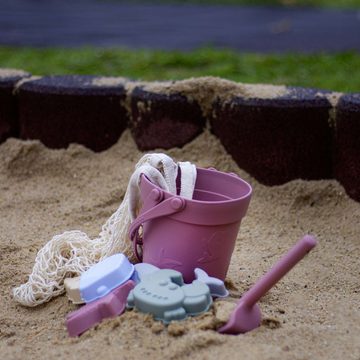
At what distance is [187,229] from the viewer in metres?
2.03

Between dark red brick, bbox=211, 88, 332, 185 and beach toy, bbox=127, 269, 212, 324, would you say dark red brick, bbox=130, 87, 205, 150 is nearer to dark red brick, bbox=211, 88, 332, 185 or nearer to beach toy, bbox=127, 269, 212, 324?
dark red brick, bbox=211, 88, 332, 185

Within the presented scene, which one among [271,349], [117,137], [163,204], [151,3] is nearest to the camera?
[271,349]

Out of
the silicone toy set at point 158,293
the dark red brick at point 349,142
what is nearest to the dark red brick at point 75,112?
the dark red brick at point 349,142

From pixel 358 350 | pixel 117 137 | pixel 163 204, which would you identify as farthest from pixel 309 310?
pixel 117 137

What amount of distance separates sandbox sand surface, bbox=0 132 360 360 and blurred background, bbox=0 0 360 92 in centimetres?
146

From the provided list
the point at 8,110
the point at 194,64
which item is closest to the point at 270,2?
the point at 194,64

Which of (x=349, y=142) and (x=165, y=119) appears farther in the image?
(x=165, y=119)

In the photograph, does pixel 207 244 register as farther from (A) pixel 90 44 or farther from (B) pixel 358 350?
(A) pixel 90 44

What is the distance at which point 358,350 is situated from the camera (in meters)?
1.87

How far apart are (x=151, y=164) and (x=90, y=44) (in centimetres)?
361

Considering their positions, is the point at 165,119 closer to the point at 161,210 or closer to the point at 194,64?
the point at 161,210

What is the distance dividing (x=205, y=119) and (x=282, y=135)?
340 millimetres

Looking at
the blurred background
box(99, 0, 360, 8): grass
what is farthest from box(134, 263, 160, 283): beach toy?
box(99, 0, 360, 8): grass

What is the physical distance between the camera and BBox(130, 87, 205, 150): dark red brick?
3.08m
